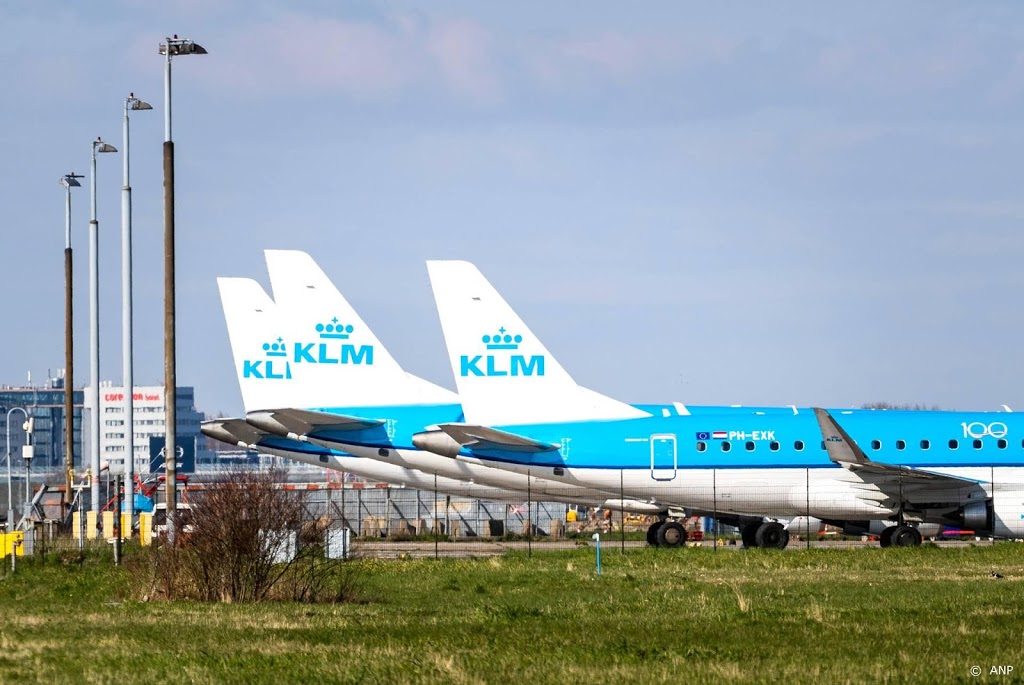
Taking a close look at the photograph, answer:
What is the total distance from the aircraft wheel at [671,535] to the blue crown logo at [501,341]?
235 inches

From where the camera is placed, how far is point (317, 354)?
4238 cm

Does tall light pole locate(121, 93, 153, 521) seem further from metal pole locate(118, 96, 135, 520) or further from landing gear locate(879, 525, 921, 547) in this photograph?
landing gear locate(879, 525, 921, 547)

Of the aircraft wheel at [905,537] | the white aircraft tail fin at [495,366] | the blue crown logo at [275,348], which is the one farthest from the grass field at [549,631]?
the blue crown logo at [275,348]

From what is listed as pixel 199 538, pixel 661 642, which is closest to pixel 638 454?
pixel 199 538

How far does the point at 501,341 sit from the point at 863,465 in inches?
367

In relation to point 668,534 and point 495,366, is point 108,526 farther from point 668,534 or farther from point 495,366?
point 668,534

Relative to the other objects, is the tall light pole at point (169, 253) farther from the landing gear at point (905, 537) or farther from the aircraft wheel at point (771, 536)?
the landing gear at point (905, 537)

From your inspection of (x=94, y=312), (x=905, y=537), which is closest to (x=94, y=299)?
(x=94, y=312)

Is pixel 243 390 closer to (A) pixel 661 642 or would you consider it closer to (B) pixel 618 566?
(B) pixel 618 566

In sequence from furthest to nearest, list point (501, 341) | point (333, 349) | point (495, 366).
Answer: point (333, 349) < point (501, 341) < point (495, 366)

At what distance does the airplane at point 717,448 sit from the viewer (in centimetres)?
3847

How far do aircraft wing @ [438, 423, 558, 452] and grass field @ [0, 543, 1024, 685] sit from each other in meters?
9.44

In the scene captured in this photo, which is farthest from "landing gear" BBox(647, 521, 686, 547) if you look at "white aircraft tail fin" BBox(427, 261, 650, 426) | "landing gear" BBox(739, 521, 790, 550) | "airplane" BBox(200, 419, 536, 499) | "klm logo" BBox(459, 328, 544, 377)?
"klm logo" BBox(459, 328, 544, 377)

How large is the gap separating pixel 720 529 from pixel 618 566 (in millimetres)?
27824
